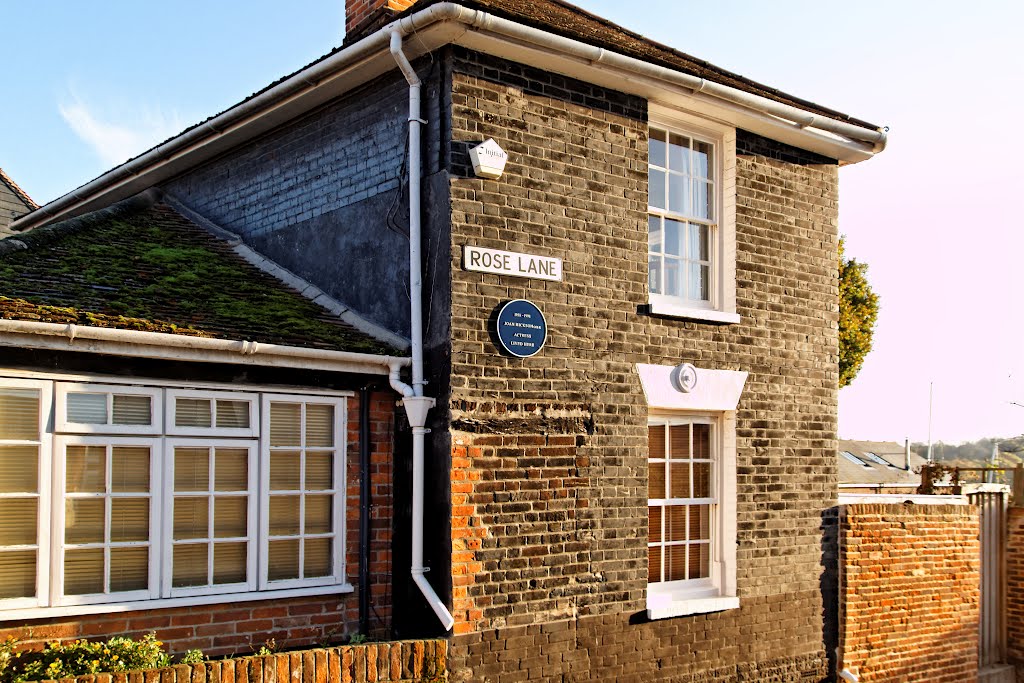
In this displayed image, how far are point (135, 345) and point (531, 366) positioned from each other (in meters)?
3.09

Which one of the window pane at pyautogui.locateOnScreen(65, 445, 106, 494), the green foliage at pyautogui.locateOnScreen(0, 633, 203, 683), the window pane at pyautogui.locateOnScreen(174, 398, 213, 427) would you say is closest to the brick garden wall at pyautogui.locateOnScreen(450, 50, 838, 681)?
the window pane at pyautogui.locateOnScreen(174, 398, 213, 427)

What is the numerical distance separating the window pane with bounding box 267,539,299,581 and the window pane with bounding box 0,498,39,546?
1.74 m

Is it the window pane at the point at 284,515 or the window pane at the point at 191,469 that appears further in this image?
the window pane at the point at 284,515

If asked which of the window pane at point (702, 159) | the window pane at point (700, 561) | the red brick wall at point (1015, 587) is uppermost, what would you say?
the window pane at point (702, 159)

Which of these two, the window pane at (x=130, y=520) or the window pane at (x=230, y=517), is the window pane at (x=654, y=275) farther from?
the window pane at (x=130, y=520)

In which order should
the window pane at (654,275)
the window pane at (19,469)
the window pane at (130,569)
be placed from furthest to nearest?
the window pane at (654,275) → the window pane at (130,569) → the window pane at (19,469)

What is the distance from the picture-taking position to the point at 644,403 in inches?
366

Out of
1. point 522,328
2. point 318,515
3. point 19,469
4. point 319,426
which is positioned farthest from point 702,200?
point 19,469

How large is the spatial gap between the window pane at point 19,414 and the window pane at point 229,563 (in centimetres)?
158

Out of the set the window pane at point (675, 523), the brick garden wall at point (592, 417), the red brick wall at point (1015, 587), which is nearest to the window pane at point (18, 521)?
the brick garden wall at point (592, 417)

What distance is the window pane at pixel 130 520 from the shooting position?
24.1 feet

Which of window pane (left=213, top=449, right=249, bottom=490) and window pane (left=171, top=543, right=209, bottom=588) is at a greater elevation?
window pane (left=213, top=449, right=249, bottom=490)

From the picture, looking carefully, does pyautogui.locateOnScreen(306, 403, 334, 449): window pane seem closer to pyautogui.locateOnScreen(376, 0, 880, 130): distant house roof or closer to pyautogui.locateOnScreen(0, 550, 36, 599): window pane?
pyautogui.locateOnScreen(0, 550, 36, 599): window pane

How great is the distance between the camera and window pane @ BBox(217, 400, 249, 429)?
7840 mm
